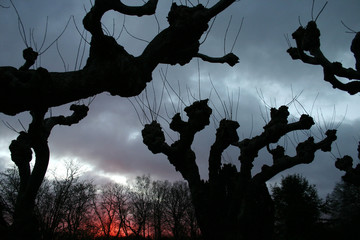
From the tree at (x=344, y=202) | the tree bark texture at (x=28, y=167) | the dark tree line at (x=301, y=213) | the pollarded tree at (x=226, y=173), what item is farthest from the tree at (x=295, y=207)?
the tree bark texture at (x=28, y=167)

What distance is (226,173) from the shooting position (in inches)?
277

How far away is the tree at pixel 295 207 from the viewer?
20688 mm

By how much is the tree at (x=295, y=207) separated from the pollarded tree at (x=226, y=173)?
589 inches

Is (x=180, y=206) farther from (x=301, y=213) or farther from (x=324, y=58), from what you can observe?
(x=324, y=58)

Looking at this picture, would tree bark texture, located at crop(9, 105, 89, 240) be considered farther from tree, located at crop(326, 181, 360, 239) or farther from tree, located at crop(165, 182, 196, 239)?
tree, located at crop(165, 182, 196, 239)

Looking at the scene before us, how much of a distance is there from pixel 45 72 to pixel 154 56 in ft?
5.03

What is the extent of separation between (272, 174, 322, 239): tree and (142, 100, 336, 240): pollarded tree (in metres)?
15.0

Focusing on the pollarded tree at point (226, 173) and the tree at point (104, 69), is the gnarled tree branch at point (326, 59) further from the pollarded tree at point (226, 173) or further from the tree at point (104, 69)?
the tree at point (104, 69)

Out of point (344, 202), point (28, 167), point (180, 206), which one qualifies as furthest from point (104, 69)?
point (180, 206)

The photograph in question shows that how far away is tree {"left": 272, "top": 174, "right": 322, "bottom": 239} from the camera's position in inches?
814

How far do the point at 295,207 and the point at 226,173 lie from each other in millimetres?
18574

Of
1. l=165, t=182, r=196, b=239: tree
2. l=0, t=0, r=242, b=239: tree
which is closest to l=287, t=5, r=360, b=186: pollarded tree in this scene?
l=0, t=0, r=242, b=239: tree

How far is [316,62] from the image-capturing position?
6.50 m

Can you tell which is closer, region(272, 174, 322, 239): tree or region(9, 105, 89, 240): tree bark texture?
region(9, 105, 89, 240): tree bark texture
